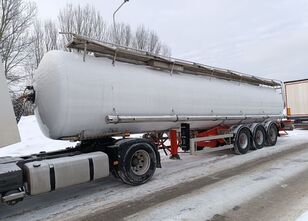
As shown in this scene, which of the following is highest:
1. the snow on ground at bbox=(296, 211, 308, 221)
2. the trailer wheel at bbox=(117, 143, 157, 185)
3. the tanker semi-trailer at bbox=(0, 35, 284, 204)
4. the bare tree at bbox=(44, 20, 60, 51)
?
→ the bare tree at bbox=(44, 20, 60, 51)

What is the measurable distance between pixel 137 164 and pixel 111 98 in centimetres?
175

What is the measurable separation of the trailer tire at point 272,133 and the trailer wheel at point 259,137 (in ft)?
1.25

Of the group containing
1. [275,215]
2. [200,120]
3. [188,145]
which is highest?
[200,120]

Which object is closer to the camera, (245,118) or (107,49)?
(107,49)

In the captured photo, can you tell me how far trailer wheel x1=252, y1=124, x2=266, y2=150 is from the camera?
41.5ft

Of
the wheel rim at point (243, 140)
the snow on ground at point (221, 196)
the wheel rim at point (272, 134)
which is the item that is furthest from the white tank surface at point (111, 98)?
the wheel rim at point (272, 134)

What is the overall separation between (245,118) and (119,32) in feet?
95.3

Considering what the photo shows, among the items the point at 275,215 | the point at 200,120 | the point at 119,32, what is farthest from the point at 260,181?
the point at 119,32

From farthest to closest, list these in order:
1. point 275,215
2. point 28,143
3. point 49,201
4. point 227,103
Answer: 1. point 28,143
2. point 227,103
3. point 49,201
4. point 275,215

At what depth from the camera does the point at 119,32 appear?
38562mm

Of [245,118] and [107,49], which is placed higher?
[107,49]

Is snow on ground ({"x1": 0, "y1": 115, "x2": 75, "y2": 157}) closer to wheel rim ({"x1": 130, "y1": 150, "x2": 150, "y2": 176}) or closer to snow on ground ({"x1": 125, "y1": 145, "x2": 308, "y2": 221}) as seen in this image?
wheel rim ({"x1": 130, "y1": 150, "x2": 150, "y2": 176})

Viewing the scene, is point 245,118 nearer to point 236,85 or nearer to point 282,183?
point 236,85

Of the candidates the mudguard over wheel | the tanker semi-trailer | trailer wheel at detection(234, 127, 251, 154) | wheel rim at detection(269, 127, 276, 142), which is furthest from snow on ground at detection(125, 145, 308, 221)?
wheel rim at detection(269, 127, 276, 142)
